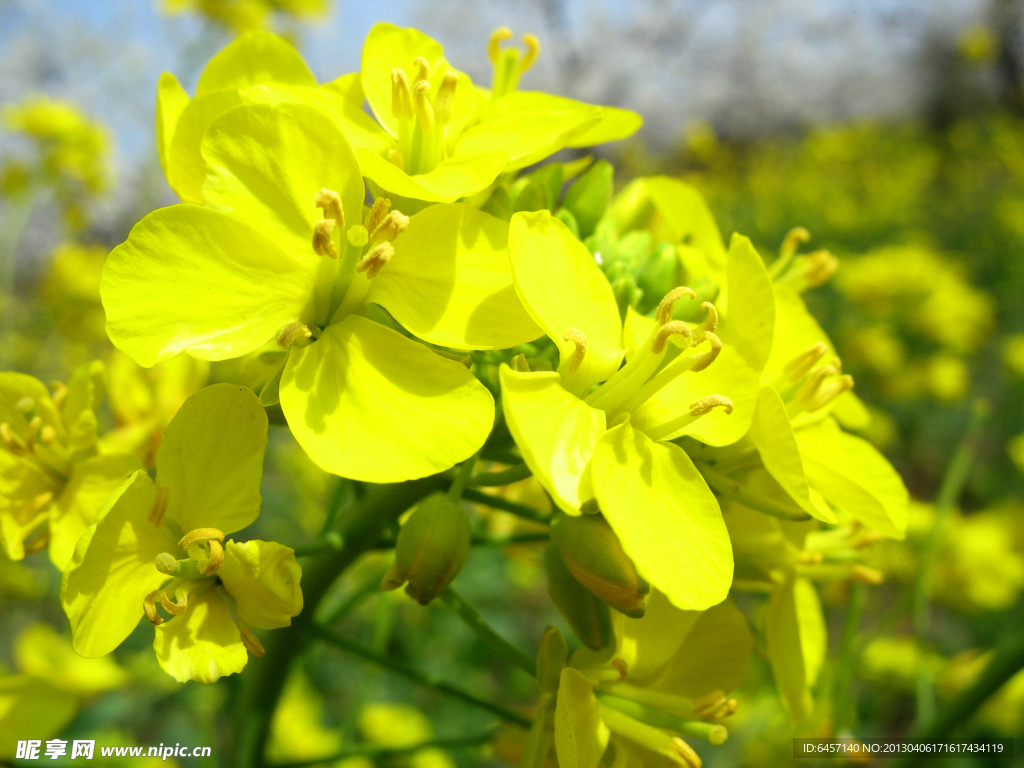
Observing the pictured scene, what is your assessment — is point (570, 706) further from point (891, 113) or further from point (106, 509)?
point (891, 113)

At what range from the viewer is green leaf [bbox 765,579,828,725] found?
1028 mm

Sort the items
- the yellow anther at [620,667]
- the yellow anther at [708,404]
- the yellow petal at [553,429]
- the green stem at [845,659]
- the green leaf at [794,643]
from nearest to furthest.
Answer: the yellow petal at [553,429], the yellow anther at [708,404], the yellow anther at [620,667], the green leaf at [794,643], the green stem at [845,659]

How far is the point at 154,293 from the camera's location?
2.34 feet

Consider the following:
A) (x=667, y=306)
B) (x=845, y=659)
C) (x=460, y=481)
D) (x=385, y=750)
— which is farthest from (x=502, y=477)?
(x=845, y=659)

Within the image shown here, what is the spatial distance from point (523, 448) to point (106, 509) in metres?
0.40

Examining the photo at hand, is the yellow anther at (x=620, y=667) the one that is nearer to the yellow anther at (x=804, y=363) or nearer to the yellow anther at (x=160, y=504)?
the yellow anther at (x=804, y=363)

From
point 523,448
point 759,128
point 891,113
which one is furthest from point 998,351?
point 891,113

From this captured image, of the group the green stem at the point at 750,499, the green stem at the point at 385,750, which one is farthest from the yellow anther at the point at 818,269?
the green stem at the point at 385,750

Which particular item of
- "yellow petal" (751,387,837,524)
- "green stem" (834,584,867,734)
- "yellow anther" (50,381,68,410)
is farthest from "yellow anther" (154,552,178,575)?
"green stem" (834,584,867,734)

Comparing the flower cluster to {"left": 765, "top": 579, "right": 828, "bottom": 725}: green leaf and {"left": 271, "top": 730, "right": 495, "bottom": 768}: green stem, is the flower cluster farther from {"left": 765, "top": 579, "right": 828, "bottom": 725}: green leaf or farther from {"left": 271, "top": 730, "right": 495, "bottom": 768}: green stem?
{"left": 271, "top": 730, "right": 495, "bottom": 768}: green stem

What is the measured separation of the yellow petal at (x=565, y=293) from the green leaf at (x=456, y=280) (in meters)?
0.03

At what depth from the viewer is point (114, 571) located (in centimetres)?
73

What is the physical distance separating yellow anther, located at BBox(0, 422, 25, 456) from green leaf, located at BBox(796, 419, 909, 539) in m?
0.97

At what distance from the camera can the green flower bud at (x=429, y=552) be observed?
784 millimetres
